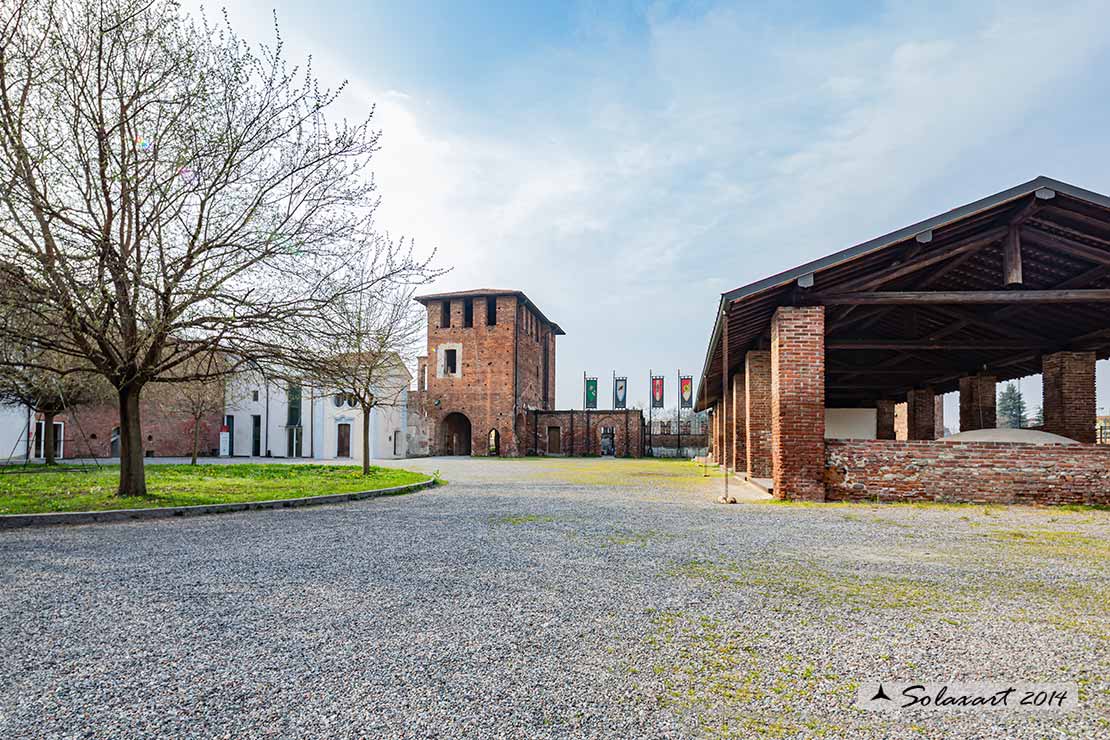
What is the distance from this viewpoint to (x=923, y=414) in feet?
69.7

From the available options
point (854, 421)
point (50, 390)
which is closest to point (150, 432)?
point (50, 390)

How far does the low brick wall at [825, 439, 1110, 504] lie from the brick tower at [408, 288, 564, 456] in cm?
2712

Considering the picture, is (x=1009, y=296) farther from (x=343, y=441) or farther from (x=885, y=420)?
(x=343, y=441)

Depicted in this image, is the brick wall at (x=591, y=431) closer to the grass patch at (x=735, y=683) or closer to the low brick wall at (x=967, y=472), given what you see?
the low brick wall at (x=967, y=472)

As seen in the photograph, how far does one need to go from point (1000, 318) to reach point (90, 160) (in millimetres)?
16262

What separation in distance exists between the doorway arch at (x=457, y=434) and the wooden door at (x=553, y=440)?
5.09m

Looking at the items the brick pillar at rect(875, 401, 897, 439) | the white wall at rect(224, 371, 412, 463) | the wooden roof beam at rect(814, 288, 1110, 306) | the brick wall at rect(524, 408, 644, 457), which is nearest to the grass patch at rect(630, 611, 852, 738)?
Result: the wooden roof beam at rect(814, 288, 1110, 306)

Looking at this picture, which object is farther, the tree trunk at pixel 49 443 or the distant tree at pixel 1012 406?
the distant tree at pixel 1012 406

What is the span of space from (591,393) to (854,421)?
20.5 metres

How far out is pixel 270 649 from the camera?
317 centimetres

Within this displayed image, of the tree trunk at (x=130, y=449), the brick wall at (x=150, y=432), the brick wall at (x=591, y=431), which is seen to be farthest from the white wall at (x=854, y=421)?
the brick wall at (x=150, y=432)

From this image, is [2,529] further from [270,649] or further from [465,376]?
[465,376]

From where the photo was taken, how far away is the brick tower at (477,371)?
36.9 m

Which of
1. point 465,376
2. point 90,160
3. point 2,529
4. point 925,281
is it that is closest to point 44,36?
point 90,160
